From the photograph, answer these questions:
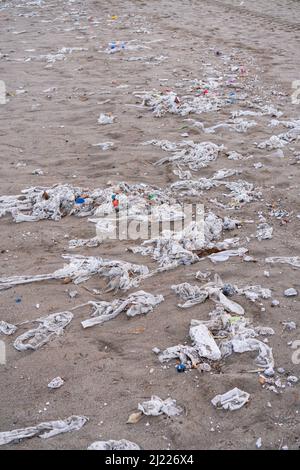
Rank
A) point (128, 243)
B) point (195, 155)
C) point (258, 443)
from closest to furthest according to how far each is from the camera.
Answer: point (258, 443)
point (128, 243)
point (195, 155)

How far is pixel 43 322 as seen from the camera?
2928 millimetres

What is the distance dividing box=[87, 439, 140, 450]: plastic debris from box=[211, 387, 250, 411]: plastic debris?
1.48ft

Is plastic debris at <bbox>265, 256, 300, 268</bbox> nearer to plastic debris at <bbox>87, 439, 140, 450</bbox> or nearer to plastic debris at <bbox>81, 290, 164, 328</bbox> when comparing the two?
plastic debris at <bbox>81, 290, 164, 328</bbox>

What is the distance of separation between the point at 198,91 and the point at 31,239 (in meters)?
3.74

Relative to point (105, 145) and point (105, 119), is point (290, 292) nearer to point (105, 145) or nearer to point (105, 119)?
point (105, 145)

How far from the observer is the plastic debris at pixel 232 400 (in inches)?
91.8

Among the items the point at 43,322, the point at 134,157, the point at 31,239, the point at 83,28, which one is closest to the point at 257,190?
the point at 134,157

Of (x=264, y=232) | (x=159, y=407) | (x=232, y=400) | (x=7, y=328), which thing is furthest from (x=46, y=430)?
(x=264, y=232)

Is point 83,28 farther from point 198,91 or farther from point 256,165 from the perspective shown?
point 256,165

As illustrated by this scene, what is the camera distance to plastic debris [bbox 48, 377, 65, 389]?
2510 mm

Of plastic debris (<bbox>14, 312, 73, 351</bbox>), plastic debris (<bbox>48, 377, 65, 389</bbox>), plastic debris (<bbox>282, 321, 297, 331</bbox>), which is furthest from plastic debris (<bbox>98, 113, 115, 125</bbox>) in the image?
plastic debris (<bbox>48, 377, 65, 389</bbox>)

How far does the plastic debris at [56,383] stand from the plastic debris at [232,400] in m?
0.80

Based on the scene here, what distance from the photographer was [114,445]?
220 centimetres

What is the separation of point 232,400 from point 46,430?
0.92m
